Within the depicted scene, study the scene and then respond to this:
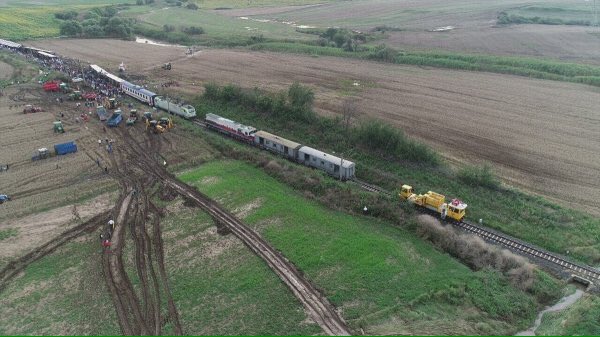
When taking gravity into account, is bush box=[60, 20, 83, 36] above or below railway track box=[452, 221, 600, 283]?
above

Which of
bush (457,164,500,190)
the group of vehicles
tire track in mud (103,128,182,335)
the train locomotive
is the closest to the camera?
tire track in mud (103,128,182,335)

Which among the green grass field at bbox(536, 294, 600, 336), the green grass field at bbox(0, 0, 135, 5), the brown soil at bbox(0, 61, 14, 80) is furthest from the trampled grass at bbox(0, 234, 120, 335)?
the green grass field at bbox(0, 0, 135, 5)

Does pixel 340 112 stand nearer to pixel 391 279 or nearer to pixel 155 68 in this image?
pixel 391 279

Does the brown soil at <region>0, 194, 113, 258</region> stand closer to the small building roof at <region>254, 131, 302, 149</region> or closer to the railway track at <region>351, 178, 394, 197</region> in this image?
the small building roof at <region>254, 131, 302, 149</region>

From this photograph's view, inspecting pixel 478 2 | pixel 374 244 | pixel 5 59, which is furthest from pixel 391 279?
pixel 478 2

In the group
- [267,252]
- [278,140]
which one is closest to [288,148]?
[278,140]

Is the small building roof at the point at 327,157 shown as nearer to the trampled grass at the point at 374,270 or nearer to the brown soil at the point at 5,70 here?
the trampled grass at the point at 374,270
